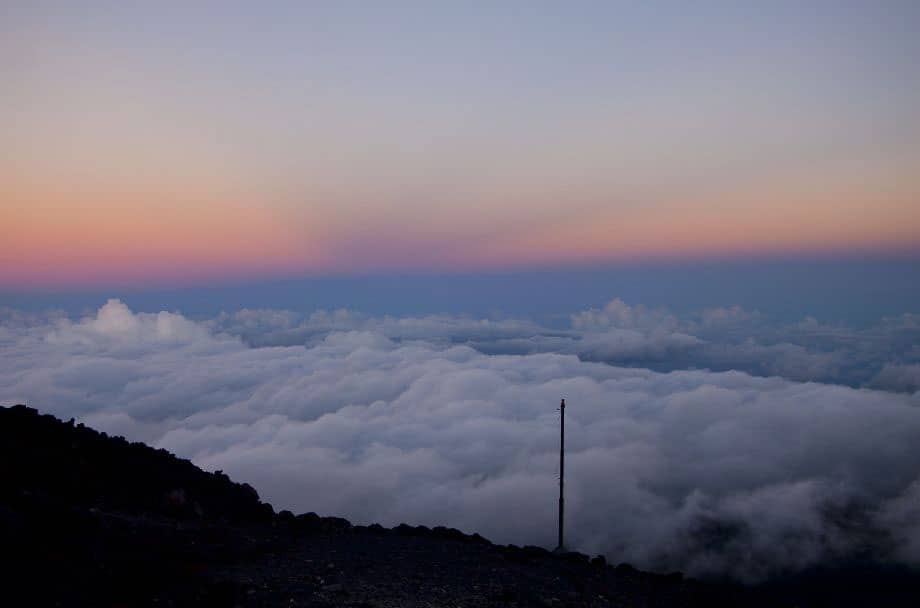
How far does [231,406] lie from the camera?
170 m

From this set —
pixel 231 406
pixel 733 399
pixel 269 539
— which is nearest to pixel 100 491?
pixel 269 539

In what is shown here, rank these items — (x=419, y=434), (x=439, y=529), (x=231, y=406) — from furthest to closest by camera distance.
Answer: (x=231, y=406) < (x=419, y=434) < (x=439, y=529)

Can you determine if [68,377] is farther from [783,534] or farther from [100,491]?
[783,534]

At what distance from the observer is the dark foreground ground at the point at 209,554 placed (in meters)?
12.4

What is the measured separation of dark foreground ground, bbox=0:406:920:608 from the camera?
40.7 ft

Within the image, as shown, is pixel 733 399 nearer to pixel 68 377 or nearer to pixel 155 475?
pixel 155 475

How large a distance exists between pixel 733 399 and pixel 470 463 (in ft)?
417

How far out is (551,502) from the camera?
109 meters

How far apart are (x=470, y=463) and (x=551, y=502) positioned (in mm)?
20921

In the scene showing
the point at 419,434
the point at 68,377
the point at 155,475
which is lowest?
the point at 155,475

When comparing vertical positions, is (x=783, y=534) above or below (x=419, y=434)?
below

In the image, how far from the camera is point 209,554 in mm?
15672

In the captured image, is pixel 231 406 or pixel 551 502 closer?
pixel 551 502

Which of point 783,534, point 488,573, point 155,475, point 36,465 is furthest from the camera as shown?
point 783,534
